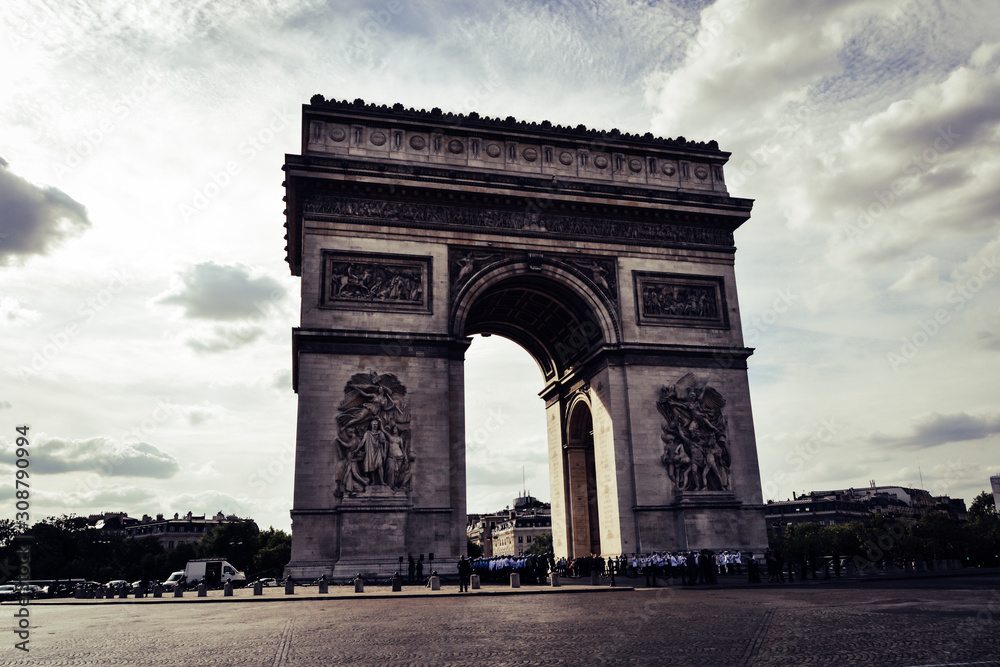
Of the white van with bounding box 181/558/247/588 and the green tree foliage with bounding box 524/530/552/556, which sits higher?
the green tree foliage with bounding box 524/530/552/556

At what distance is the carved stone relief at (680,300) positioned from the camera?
32.5m

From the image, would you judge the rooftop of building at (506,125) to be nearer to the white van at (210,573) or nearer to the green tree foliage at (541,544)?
the white van at (210,573)

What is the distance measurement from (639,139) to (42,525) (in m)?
78.2

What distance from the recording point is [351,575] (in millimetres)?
25641

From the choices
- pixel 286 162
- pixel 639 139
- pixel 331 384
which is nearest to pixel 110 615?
pixel 331 384

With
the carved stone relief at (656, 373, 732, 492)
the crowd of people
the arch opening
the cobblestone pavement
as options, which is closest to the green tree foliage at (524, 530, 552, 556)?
the arch opening

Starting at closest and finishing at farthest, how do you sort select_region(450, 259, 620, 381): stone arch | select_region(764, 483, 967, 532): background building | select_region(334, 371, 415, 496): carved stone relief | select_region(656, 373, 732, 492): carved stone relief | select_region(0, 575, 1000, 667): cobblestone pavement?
select_region(0, 575, 1000, 667): cobblestone pavement
select_region(334, 371, 415, 496): carved stone relief
select_region(656, 373, 732, 492): carved stone relief
select_region(450, 259, 620, 381): stone arch
select_region(764, 483, 967, 532): background building

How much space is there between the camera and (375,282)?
29.7 meters

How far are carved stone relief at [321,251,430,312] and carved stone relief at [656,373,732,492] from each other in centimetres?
1078

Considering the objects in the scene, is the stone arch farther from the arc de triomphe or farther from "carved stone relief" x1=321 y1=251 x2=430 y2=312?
"carved stone relief" x1=321 y1=251 x2=430 y2=312

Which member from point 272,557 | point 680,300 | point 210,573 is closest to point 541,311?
point 680,300

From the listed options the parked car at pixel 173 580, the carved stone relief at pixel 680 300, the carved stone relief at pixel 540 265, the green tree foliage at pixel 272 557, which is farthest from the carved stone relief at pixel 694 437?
the green tree foliage at pixel 272 557

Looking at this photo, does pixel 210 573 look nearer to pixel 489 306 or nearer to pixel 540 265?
pixel 489 306

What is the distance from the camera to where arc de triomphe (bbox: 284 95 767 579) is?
2738 centimetres
